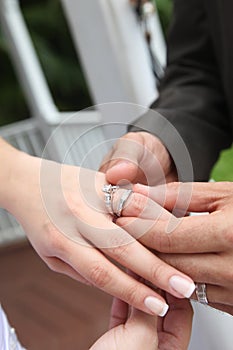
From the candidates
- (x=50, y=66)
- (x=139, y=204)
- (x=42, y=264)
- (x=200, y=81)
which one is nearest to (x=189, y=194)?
(x=139, y=204)

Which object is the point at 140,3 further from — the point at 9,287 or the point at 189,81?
the point at 9,287

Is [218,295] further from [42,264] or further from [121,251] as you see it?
[42,264]

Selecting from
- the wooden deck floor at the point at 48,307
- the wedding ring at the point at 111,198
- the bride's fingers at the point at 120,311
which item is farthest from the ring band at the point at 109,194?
the wooden deck floor at the point at 48,307

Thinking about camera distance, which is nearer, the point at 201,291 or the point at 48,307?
the point at 201,291

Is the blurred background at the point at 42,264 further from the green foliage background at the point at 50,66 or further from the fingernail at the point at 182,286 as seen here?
the fingernail at the point at 182,286

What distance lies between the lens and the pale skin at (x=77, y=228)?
663 mm

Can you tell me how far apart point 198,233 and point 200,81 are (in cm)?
49

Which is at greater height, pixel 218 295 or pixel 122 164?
pixel 122 164

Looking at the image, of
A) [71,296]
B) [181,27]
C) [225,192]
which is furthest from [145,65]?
[71,296]

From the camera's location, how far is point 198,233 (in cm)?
63

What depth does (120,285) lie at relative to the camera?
66cm

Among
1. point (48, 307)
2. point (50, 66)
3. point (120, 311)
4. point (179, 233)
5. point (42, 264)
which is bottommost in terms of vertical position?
point (42, 264)

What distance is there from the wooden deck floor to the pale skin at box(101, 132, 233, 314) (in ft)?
6.03

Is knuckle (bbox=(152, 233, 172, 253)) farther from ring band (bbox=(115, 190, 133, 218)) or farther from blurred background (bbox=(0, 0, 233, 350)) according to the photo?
blurred background (bbox=(0, 0, 233, 350))
